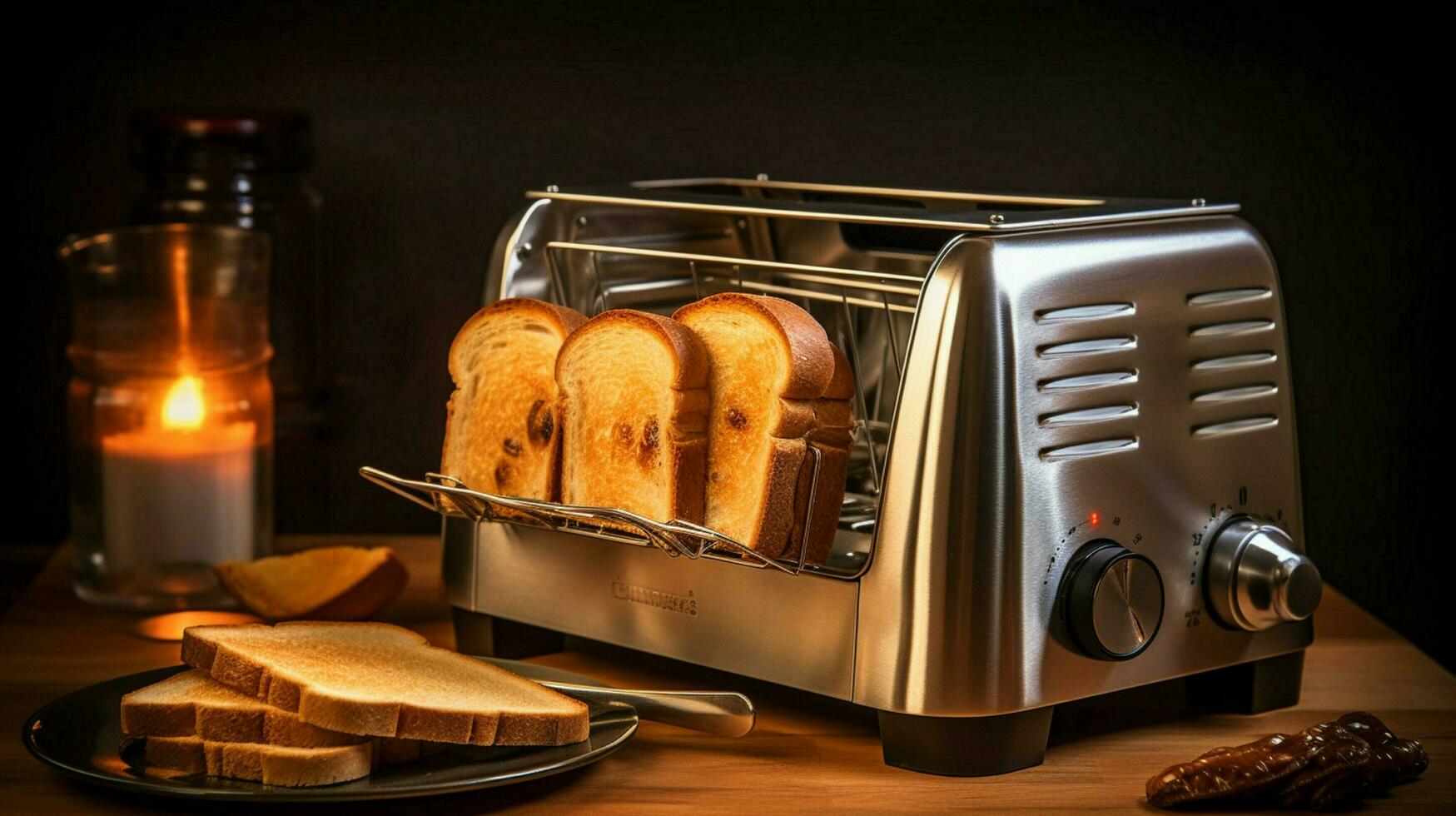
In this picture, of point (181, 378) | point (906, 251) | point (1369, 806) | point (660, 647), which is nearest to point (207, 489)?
point (181, 378)

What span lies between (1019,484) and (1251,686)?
26 centimetres

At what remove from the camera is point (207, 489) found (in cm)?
126

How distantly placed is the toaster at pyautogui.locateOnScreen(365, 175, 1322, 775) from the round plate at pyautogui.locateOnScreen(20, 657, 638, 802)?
0.36ft

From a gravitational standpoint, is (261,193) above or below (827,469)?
above

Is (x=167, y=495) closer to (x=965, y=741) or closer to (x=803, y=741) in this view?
(x=803, y=741)

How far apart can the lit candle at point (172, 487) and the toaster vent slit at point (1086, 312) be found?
2.17 feet

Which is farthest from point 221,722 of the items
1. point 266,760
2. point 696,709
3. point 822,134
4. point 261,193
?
point 822,134

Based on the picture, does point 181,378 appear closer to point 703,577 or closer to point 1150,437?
point 703,577

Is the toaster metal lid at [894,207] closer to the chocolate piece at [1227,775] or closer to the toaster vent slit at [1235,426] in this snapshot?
the toaster vent slit at [1235,426]

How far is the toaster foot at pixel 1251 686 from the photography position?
3.36 ft

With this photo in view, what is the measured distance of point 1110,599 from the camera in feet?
2.88

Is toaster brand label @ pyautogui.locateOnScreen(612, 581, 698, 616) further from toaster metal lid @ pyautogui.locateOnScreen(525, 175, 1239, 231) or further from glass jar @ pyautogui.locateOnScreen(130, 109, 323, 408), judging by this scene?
glass jar @ pyautogui.locateOnScreen(130, 109, 323, 408)

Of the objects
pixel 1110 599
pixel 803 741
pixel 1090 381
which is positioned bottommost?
pixel 803 741

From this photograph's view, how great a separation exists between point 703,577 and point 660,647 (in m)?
0.06
